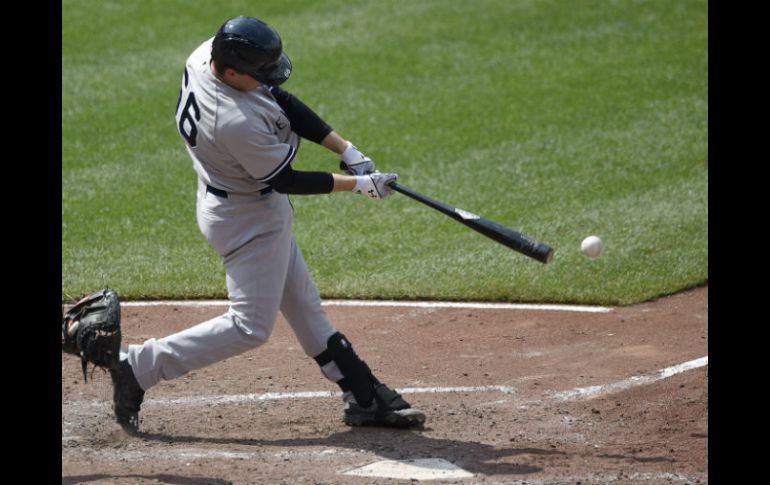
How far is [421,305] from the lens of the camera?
6.80 meters

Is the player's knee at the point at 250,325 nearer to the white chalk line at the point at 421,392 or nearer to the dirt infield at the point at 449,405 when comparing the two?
the dirt infield at the point at 449,405

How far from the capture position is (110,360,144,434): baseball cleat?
482 cm

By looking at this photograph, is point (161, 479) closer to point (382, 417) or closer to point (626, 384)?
point (382, 417)

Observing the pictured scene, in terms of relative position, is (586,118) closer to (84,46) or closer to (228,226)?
(84,46)

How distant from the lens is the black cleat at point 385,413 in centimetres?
487

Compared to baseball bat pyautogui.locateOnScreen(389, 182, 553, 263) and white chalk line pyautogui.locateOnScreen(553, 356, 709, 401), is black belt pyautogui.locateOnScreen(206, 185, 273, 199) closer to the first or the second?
baseball bat pyautogui.locateOnScreen(389, 182, 553, 263)

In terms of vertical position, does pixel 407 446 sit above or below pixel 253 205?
below

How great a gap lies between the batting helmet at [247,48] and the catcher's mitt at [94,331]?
1124 mm

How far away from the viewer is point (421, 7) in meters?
12.6

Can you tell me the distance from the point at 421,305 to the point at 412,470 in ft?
8.37

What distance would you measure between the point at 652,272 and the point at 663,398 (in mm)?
2270

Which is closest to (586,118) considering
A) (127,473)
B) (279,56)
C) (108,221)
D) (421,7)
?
(421,7)

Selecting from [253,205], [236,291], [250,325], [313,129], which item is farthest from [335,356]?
[313,129]

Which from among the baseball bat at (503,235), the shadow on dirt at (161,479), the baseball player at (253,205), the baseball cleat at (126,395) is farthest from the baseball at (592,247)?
the shadow on dirt at (161,479)
